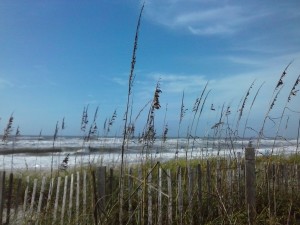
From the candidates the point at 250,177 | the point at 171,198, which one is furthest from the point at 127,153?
the point at 171,198

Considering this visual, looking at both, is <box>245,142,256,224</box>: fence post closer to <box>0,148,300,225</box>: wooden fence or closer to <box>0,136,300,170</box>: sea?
<box>0,148,300,225</box>: wooden fence

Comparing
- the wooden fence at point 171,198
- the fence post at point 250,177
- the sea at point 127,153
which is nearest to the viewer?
the wooden fence at point 171,198

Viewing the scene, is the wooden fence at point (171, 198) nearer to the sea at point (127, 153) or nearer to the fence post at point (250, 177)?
the fence post at point (250, 177)

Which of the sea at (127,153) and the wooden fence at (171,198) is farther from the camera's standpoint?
the sea at (127,153)

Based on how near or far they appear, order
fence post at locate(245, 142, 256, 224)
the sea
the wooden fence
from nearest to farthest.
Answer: the wooden fence, fence post at locate(245, 142, 256, 224), the sea

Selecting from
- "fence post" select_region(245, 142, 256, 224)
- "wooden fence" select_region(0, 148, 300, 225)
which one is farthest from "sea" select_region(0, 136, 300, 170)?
"wooden fence" select_region(0, 148, 300, 225)

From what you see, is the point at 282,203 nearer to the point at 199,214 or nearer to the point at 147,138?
the point at 199,214

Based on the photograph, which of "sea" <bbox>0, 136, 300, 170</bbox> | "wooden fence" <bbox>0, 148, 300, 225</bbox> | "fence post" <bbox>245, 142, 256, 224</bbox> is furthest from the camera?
"sea" <bbox>0, 136, 300, 170</bbox>

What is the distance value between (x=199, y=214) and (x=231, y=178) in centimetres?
93

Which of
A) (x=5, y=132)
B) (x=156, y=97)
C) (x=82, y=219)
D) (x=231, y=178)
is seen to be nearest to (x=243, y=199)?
(x=231, y=178)

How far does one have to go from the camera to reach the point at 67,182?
476cm

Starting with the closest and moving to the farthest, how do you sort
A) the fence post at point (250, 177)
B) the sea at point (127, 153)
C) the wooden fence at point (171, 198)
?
the wooden fence at point (171, 198) → the fence post at point (250, 177) → the sea at point (127, 153)

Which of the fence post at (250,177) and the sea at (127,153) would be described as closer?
the fence post at (250,177)

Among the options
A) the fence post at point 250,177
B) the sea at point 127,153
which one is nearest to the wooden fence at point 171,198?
the fence post at point 250,177
